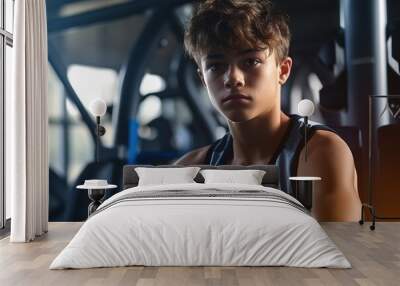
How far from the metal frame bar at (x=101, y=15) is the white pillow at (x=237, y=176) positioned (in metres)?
2.32

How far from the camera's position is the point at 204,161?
23.4ft

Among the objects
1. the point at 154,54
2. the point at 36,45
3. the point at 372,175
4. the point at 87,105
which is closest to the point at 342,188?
the point at 372,175

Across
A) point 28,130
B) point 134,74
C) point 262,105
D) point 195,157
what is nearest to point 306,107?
point 262,105

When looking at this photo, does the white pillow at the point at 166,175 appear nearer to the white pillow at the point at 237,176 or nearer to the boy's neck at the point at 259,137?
the white pillow at the point at 237,176

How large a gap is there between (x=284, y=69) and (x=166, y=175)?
1.99m

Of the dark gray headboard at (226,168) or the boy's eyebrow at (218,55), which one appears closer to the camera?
the dark gray headboard at (226,168)

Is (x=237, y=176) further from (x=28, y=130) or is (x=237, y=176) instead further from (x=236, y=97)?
(x=28, y=130)

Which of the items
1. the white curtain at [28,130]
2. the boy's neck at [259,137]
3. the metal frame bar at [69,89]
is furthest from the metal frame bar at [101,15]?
the boy's neck at [259,137]

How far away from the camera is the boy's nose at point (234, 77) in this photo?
6.79m

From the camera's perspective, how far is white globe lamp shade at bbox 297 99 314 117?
6.76 metres

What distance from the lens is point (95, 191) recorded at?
6.62 metres

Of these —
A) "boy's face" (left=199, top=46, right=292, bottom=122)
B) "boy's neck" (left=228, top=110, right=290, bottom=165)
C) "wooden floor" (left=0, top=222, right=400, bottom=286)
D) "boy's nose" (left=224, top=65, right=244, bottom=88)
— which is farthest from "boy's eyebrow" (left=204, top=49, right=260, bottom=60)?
"wooden floor" (left=0, top=222, right=400, bottom=286)

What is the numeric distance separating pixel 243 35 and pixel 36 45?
242 centimetres

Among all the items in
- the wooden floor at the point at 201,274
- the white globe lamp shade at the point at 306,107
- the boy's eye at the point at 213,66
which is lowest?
the wooden floor at the point at 201,274
